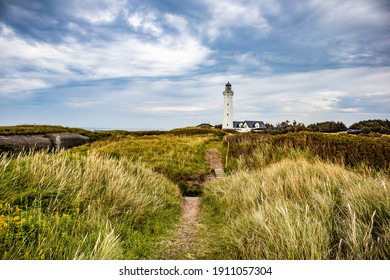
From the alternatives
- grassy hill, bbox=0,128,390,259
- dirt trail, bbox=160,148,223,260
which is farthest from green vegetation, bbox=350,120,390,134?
dirt trail, bbox=160,148,223,260

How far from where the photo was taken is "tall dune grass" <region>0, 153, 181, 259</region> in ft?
9.62

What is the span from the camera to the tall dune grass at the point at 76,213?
9.62 ft

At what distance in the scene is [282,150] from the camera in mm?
12203

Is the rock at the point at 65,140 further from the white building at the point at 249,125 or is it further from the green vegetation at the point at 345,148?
the white building at the point at 249,125

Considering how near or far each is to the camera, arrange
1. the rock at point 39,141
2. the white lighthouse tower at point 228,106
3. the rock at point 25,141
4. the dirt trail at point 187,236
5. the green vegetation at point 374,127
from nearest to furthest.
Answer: the dirt trail at point 187,236 → the rock at point 39,141 → the rock at point 25,141 → the green vegetation at point 374,127 → the white lighthouse tower at point 228,106

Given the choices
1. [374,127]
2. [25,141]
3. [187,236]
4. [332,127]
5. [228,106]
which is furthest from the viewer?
[228,106]

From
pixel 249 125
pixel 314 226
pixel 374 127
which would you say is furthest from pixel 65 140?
pixel 249 125

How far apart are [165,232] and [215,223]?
1186 millimetres

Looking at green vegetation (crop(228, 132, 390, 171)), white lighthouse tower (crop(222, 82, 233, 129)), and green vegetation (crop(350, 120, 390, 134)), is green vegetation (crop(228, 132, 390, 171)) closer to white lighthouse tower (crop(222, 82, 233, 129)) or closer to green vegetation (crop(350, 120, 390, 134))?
green vegetation (crop(350, 120, 390, 134))

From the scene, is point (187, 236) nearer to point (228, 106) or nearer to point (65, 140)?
point (65, 140)

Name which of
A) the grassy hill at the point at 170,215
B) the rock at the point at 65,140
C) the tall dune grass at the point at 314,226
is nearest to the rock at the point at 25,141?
the rock at the point at 65,140

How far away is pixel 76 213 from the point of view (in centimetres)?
417

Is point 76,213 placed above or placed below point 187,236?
above
